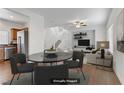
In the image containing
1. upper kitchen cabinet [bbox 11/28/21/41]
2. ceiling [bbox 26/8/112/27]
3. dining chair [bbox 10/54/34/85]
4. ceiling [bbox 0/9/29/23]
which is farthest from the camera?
upper kitchen cabinet [bbox 11/28/21/41]

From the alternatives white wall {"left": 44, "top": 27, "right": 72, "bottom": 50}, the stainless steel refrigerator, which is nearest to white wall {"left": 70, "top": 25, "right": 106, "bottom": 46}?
white wall {"left": 44, "top": 27, "right": 72, "bottom": 50}

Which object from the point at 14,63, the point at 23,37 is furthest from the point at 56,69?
the point at 23,37

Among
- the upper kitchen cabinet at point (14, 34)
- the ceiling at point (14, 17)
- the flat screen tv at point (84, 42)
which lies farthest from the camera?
the flat screen tv at point (84, 42)

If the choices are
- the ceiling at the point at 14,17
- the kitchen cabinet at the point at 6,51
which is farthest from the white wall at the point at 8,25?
the kitchen cabinet at the point at 6,51

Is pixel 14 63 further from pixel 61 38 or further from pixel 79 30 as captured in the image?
pixel 79 30

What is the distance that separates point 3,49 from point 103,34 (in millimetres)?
5655

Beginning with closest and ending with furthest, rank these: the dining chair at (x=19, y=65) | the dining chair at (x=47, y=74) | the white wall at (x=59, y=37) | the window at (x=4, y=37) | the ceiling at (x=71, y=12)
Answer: the dining chair at (x=47, y=74) → the dining chair at (x=19, y=65) → the ceiling at (x=71, y=12) → the window at (x=4, y=37) → the white wall at (x=59, y=37)

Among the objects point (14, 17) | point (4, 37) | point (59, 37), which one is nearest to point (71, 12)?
point (14, 17)

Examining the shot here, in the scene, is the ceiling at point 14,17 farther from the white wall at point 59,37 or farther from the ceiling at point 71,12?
the white wall at point 59,37

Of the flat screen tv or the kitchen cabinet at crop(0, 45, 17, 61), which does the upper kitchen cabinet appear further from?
the flat screen tv

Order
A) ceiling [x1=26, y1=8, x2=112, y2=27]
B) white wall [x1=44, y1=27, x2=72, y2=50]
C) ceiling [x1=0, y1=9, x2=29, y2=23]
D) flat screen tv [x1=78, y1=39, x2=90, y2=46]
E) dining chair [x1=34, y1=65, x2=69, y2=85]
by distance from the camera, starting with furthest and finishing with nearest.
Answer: flat screen tv [x1=78, y1=39, x2=90, y2=46], white wall [x1=44, y1=27, x2=72, y2=50], ceiling [x1=26, y1=8, x2=112, y2=27], ceiling [x1=0, y1=9, x2=29, y2=23], dining chair [x1=34, y1=65, x2=69, y2=85]

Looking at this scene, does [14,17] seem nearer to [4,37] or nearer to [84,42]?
[4,37]

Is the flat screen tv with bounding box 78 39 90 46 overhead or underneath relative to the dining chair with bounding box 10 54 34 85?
overhead
